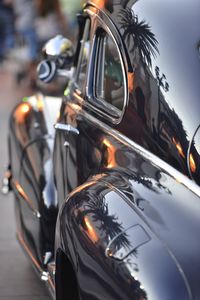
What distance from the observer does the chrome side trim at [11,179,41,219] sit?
4961 millimetres

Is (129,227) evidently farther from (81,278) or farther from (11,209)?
(11,209)

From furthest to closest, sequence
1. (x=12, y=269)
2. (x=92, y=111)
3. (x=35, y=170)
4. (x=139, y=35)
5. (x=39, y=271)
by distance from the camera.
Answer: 1. (x=12, y=269)
2. (x=35, y=170)
3. (x=39, y=271)
4. (x=92, y=111)
5. (x=139, y=35)

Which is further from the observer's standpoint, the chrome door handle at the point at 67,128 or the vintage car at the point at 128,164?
the chrome door handle at the point at 67,128

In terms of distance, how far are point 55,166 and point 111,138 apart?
3.33 ft

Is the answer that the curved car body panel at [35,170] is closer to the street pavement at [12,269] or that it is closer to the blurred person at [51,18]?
the street pavement at [12,269]

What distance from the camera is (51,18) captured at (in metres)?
13.0

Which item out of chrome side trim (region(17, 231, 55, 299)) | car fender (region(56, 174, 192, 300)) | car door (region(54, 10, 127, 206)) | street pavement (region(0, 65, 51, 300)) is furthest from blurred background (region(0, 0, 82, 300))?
Answer: car fender (region(56, 174, 192, 300))

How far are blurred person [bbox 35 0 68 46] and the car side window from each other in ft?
28.4

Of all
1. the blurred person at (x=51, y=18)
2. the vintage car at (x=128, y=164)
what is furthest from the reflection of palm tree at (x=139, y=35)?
the blurred person at (x=51, y=18)

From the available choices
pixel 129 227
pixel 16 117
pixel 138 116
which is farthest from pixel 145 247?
pixel 16 117

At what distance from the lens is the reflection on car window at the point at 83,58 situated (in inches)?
186

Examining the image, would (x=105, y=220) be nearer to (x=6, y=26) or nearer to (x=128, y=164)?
(x=128, y=164)

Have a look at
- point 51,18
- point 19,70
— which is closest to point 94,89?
point 51,18

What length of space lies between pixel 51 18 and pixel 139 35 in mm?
9454
